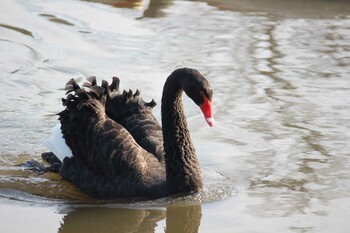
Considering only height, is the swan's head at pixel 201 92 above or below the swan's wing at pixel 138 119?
above

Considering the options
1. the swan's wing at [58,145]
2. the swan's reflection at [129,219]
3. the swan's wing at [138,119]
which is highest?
the swan's wing at [138,119]

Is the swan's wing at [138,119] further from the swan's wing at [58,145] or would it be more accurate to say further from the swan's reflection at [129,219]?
the swan's reflection at [129,219]

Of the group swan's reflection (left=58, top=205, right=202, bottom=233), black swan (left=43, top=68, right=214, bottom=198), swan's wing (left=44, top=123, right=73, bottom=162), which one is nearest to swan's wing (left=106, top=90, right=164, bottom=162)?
black swan (left=43, top=68, right=214, bottom=198)

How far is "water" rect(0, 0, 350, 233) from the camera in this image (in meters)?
5.42

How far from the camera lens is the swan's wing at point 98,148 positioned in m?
5.71

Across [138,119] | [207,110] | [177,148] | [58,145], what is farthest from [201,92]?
[58,145]

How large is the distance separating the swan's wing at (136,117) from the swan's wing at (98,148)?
16cm

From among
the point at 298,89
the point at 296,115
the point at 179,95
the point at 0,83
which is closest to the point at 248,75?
the point at 298,89

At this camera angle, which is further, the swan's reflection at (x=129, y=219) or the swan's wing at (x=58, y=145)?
the swan's wing at (x=58, y=145)

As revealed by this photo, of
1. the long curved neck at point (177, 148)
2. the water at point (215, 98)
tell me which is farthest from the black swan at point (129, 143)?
the water at point (215, 98)

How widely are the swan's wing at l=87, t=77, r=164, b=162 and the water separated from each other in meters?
0.41

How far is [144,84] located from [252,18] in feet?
11.5

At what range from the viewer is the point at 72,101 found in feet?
19.7

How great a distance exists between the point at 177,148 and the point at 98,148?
0.51 meters
